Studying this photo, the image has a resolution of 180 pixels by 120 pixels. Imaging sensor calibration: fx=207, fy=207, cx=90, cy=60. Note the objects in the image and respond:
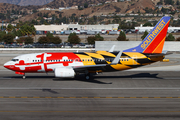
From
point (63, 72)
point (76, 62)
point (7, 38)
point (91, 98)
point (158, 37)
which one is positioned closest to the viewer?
point (91, 98)

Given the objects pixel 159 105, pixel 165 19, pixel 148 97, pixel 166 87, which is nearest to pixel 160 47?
pixel 165 19

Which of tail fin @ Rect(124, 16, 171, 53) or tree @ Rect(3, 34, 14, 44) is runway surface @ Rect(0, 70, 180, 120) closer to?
tail fin @ Rect(124, 16, 171, 53)

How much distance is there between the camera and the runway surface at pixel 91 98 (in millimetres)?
19656

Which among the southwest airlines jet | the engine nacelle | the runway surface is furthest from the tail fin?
the engine nacelle

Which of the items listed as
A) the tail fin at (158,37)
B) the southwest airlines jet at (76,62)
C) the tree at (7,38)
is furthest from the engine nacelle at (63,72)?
the tree at (7,38)

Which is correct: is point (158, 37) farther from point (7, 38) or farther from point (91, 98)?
point (7, 38)

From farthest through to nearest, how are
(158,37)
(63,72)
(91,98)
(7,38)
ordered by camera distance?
(7,38) < (158,37) < (63,72) < (91,98)

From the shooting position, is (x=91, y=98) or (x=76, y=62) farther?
(x=76, y=62)

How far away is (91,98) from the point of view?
80.1 feet

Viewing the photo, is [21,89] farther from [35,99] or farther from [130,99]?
[130,99]

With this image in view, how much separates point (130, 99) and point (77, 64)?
38.3 ft

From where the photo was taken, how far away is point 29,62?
32812 millimetres

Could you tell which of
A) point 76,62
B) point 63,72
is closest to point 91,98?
point 63,72

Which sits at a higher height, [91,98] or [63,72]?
[63,72]
